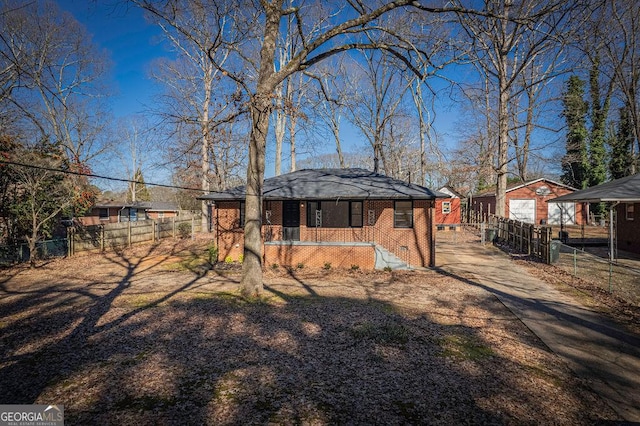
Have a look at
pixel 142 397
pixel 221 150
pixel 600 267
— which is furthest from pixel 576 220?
pixel 142 397

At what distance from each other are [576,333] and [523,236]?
12.1m

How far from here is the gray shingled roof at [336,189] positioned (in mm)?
13945

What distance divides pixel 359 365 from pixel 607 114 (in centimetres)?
4423

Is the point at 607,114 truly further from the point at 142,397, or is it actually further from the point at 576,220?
the point at 142,397

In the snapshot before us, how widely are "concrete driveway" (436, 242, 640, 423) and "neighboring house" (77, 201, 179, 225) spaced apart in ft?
106

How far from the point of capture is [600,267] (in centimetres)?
1334

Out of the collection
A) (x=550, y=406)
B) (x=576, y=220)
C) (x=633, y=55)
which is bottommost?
(x=550, y=406)

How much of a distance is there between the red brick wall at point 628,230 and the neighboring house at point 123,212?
38.5 m

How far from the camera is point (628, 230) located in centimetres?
1673

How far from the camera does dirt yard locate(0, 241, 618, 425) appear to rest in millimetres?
4141

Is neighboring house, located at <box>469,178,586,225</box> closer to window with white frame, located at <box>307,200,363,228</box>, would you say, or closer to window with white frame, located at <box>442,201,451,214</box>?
window with white frame, located at <box>442,201,451,214</box>

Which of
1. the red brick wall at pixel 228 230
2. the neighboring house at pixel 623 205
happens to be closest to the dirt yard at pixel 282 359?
the red brick wall at pixel 228 230

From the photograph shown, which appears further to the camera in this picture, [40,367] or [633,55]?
[633,55]

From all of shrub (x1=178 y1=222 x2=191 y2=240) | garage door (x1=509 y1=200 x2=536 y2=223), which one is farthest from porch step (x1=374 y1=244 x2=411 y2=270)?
garage door (x1=509 y1=200 x2=536 y2=223)
